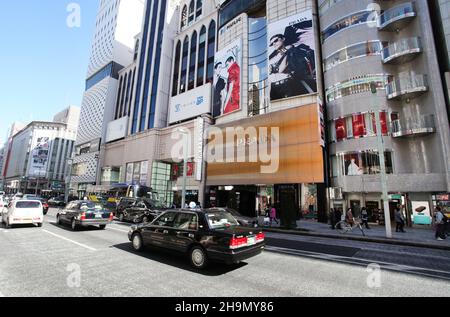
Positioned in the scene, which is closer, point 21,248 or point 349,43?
point 21,248

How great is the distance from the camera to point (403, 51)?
20.8 m

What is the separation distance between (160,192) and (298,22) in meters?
31.4

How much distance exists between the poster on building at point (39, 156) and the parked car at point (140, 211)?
116 m

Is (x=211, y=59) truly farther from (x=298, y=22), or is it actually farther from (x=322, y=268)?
(x=322, y=268)

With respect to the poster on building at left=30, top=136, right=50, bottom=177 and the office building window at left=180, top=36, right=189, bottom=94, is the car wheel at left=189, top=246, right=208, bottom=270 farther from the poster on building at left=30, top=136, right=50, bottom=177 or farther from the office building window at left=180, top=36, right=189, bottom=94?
the poster on building at left=30, top=136, right=50, bottom=177

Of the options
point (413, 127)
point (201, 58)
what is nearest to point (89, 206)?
point (413, 127)

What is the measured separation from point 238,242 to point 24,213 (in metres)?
13.7

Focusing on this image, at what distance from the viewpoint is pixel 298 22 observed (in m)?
26.5

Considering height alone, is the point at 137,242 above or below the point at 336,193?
below

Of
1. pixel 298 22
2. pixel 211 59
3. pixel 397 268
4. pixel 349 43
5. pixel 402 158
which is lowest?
pixel 397 268

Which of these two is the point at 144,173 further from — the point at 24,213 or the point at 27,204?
the point at 24,213
